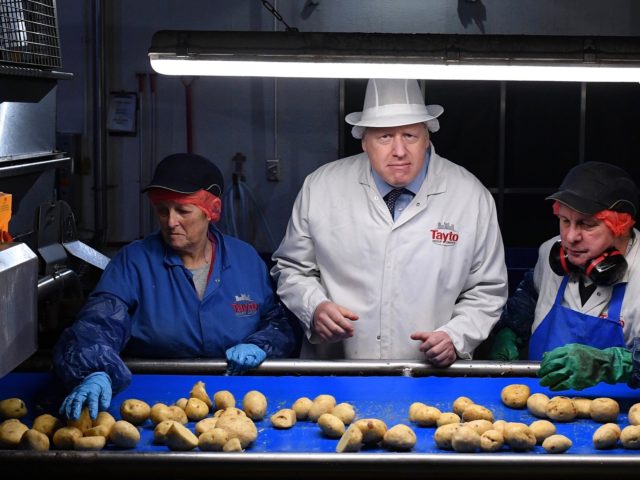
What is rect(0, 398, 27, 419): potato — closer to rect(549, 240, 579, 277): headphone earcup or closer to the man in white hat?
the man in white hat

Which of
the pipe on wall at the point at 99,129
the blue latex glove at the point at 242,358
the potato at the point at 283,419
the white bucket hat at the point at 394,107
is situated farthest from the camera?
the pipe on wall at the point at 99,129

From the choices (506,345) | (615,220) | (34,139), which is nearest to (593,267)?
(615,220)

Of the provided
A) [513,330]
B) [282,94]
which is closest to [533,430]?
[513,330]

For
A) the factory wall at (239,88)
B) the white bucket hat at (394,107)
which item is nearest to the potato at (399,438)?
the white bucket hat at (394,107)

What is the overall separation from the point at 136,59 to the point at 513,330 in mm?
4085

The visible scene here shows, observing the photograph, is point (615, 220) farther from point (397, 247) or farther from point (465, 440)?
point (465, 440)

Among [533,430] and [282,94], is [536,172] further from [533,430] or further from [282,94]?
[533,430]

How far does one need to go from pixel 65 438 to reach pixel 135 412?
8.9 inches

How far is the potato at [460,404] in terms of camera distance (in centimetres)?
253

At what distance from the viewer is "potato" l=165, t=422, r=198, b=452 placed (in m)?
2.23

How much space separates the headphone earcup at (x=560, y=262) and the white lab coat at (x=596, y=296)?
0.05 meters

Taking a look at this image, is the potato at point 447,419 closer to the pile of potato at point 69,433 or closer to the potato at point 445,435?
the potato at point 445,435

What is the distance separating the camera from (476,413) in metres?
2.46

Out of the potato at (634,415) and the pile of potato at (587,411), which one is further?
the potato at (634,415)
